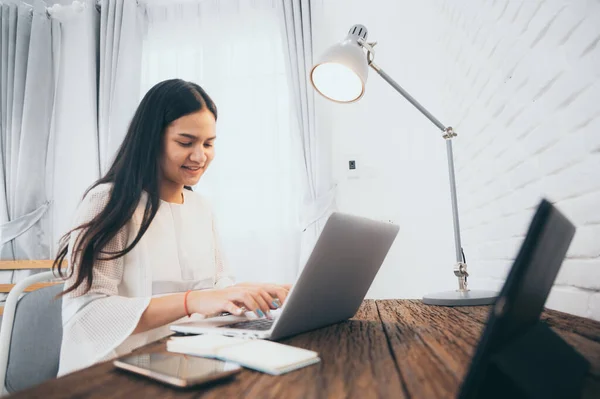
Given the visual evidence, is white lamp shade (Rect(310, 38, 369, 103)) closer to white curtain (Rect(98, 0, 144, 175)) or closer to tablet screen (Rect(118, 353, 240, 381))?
tablet screen (Rect(118, 353, 240, 381))

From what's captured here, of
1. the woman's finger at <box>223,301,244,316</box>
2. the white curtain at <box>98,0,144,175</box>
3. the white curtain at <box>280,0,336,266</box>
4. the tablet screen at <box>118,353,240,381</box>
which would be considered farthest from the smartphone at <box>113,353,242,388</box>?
the white curtain at <box>98,0,144,175</box>

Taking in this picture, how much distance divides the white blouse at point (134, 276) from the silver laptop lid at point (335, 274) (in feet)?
1.10

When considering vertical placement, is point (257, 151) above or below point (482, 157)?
above

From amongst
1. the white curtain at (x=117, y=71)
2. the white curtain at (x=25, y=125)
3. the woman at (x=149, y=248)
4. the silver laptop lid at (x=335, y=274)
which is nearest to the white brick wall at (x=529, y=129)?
the silver laptop lid at (x=335, y=274)

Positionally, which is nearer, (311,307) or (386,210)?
(311,307)

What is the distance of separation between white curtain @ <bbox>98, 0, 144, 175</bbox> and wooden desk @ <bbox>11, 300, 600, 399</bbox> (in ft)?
7.38

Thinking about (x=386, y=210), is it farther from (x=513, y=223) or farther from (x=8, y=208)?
(x=8, y=208)

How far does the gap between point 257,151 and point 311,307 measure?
1.89m

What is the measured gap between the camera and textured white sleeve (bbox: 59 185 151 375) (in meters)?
0.76

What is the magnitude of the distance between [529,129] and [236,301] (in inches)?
36.1

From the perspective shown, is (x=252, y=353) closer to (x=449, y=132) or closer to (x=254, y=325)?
(x=254, y=325)

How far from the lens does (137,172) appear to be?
3.74 ft

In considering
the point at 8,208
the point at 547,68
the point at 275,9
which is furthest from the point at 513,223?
the point at 8,208

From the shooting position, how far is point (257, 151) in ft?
8.13
